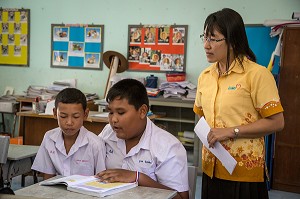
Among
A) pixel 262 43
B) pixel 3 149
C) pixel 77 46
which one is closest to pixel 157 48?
pixel 77 46

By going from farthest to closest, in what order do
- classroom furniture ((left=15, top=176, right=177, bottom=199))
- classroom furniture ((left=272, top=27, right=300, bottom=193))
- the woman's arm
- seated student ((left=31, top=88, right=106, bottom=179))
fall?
classroom furniture ((left=272, top=27, right=300, bottom=193)), seated student ((left=31, top=88, right=106, bottom=179)), the woman's arm, classroom furniture ((left=15, top=176, right=177, bottom=199))

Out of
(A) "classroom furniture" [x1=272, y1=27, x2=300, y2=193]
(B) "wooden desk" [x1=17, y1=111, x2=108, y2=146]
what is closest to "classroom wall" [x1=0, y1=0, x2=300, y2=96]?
(A) "classroom furniture" [x1=272, y1=27, x2=300, y2=193]

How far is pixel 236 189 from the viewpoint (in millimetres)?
1602

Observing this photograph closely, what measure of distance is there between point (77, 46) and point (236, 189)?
14.2ft

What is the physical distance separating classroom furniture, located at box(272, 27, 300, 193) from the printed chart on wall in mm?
2393

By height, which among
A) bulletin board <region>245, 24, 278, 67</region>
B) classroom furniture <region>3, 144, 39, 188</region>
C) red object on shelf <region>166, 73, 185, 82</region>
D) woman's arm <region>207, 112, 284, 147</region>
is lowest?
classroom furniture <region>3, 144, 39, 188</region>

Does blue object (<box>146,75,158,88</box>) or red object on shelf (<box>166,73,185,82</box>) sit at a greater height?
red object on shelf (<box>166,73,185,82</box>)

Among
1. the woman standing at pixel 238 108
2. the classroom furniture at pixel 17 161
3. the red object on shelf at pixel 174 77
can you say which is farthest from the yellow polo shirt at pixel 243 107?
the red object on shelf at pixel 174 77

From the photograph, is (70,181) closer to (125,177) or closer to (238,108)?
(125,177)

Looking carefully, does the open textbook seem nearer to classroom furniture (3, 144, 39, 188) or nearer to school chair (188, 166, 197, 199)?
school chair (188, 166, 197, 199)

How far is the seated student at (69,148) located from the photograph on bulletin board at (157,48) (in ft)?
10.5

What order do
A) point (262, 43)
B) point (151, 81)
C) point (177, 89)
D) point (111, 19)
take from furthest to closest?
point (111, 19) → point (151, 81) → point (177, 89) → point (262, 43)

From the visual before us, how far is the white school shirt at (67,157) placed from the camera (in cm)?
187

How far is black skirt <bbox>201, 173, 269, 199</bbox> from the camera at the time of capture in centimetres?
159
